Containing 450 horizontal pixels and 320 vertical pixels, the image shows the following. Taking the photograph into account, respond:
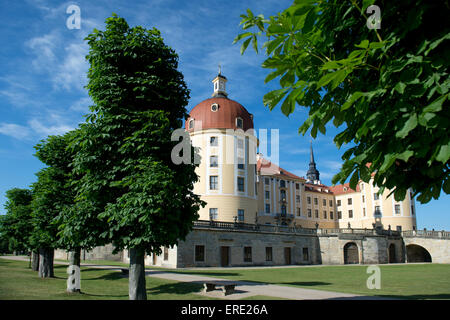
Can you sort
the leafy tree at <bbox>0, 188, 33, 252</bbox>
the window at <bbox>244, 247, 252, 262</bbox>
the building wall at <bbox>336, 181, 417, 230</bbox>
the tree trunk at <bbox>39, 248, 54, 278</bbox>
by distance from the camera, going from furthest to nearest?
the building wall at <bbox>336, 181, 417, 230</bbox> < the window at <bbox>244, 247, 252, 262</bbox> < the leafy tree at <bbox>0, 188, 33, 252</bbox> < the tree trunk at <bbox>39, 248, 54, 278</bbox>

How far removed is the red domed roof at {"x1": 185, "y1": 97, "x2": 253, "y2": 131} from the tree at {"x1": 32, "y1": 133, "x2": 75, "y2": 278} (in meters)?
28.4

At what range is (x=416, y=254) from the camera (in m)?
61.6

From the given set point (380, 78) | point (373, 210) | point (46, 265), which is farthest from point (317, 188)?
point (380, 78)

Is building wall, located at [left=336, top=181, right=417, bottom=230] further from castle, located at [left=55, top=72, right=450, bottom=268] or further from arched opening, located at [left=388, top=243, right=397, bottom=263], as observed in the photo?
arched opening, located at [left=388, top=243, right=397, bottom=263]

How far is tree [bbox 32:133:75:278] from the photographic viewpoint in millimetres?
21062

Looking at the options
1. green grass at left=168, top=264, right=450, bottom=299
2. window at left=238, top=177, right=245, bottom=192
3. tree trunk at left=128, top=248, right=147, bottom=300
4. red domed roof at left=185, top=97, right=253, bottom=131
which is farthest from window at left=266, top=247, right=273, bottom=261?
tree trunk at left=128, top=248, right=147, bottom=300

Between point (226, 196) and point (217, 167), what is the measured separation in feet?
14.4

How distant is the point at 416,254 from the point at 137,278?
6410 centimetres

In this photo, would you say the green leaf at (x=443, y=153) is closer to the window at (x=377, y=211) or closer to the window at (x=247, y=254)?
the window at (x=247, y=254)

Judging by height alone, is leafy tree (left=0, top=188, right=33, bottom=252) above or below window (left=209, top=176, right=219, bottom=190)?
below

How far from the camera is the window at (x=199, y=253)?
35844mm

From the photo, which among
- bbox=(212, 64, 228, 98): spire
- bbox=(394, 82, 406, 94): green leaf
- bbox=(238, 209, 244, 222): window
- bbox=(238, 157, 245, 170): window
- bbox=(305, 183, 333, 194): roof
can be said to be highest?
bbox=(212, 64, 228, 98): spire

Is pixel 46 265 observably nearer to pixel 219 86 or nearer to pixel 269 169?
pixel 219 86
